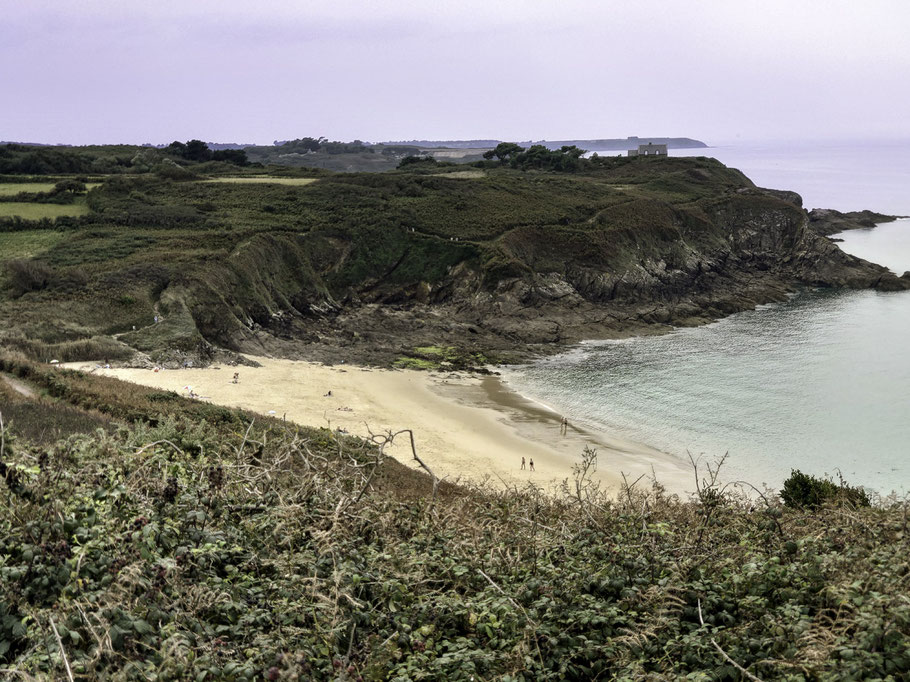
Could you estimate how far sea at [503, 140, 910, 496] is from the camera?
25750 millimetres

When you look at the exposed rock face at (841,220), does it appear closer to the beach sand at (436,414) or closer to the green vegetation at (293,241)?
the green vegetation at (293,241)

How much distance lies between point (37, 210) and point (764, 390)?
5063 cm

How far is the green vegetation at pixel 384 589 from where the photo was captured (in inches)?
181

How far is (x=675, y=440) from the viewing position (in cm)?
2753

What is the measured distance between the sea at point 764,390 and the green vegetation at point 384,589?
16.0 m

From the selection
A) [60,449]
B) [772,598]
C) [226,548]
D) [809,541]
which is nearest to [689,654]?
[772,598]

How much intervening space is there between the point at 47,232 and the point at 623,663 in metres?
51.1

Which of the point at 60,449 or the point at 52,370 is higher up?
the point at 60,449

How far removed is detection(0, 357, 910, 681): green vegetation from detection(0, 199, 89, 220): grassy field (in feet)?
163

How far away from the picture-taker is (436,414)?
2964 cm

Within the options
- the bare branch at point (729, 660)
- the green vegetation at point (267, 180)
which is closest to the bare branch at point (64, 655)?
the bare branch at point (729, 660)

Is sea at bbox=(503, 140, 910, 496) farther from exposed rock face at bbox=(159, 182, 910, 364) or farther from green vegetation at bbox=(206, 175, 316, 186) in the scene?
green vegetation at bbox=(206, 175, 316, 186)

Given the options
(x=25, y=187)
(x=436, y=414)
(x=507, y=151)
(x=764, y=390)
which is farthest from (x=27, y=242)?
(x=507, y=151)

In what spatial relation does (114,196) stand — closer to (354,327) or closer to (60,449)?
(354,327)
